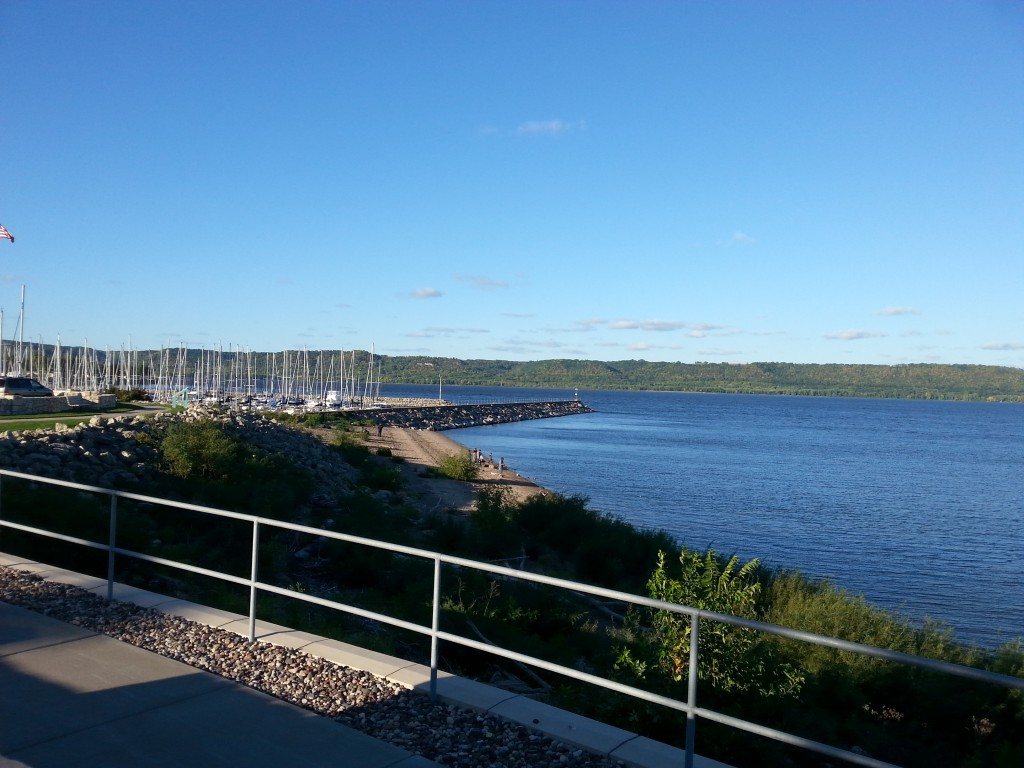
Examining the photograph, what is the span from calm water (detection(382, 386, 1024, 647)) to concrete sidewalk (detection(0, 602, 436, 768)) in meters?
17.6

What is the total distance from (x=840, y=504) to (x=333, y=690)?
4030 centimetres

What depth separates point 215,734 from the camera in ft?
16.5

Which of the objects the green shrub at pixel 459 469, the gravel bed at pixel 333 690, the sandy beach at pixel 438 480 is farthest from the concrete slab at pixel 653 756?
the green shrub at pixel 459 469

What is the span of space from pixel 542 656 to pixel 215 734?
5.93 m

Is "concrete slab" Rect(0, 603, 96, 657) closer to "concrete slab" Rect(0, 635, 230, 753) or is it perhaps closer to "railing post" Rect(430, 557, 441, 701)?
"concrete slab" Rect(0, 635, 230, 753)

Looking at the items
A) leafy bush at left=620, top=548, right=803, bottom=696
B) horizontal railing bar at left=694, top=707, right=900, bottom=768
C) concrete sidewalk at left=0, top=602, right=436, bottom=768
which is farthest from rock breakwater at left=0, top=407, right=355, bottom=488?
horizontal railing bar at left=694, top=707, right=900, bottom=768

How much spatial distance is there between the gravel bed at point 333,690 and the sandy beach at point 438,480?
69.7 feet

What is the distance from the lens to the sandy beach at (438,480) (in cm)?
3206

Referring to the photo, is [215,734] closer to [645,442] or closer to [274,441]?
[274,441]

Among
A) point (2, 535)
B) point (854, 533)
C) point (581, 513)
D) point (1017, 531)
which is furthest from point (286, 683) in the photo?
point (1017, 531)

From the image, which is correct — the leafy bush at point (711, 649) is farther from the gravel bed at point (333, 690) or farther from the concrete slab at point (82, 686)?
the concrete slab at point (82, 686)

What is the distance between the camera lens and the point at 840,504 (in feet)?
138

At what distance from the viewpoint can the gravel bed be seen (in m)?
5.00

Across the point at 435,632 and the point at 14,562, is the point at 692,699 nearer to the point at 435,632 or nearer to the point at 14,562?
the point at 435,632
